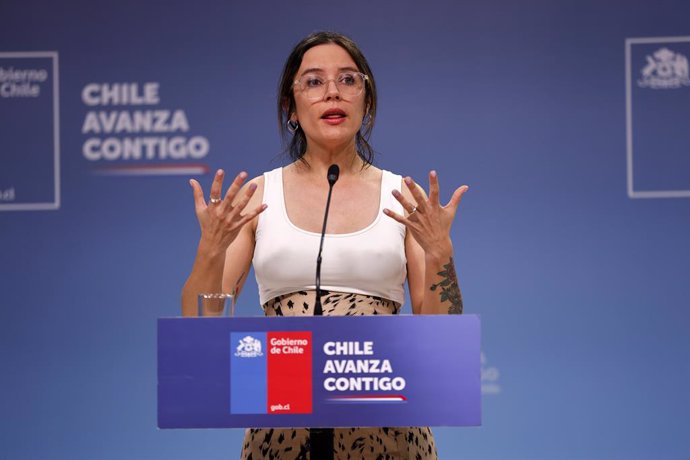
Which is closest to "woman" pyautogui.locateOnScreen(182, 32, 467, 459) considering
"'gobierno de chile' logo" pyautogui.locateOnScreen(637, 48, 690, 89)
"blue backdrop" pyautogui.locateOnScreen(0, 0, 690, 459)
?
"blue backdrop" pyautogui.locateOnScreen(0, 0, 690, 459)

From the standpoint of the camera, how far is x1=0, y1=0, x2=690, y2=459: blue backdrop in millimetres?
3857

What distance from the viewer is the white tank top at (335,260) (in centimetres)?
179

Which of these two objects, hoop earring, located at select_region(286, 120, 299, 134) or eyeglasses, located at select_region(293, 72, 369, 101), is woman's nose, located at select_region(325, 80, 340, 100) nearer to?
eyeglasses, located at select_region(293, 72, 369, 101)

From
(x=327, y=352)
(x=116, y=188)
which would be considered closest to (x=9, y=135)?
(x=116, y=188)

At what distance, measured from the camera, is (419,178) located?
387 centimetres

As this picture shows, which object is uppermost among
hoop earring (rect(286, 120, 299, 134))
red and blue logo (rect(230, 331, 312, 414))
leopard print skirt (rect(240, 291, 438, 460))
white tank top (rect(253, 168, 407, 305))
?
hoop earring (rect(286, 120, 299, 134))

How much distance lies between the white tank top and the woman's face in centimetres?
20

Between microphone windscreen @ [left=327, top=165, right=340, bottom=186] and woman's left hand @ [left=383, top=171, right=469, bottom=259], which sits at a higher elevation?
microphone windscreen @ [left=327, top=165, right=340, bottom=186]

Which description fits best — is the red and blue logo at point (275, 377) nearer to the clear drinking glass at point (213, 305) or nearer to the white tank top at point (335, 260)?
the clear drinking glass at point (213, 305)

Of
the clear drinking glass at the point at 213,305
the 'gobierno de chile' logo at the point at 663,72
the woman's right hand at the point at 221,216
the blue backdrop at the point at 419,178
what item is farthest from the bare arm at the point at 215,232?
the 'gobierno de chile' logo at the point at 663,72

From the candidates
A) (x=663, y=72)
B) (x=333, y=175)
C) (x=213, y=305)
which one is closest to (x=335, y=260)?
(x=333, y=175)

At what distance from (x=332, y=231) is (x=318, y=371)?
0.49 meters

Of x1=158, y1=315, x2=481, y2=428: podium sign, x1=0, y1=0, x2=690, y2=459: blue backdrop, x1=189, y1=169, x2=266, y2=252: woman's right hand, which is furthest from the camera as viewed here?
x1=0, y1=0, x2=690, y2=459: blue backdrop

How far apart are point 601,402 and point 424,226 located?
2.50m
